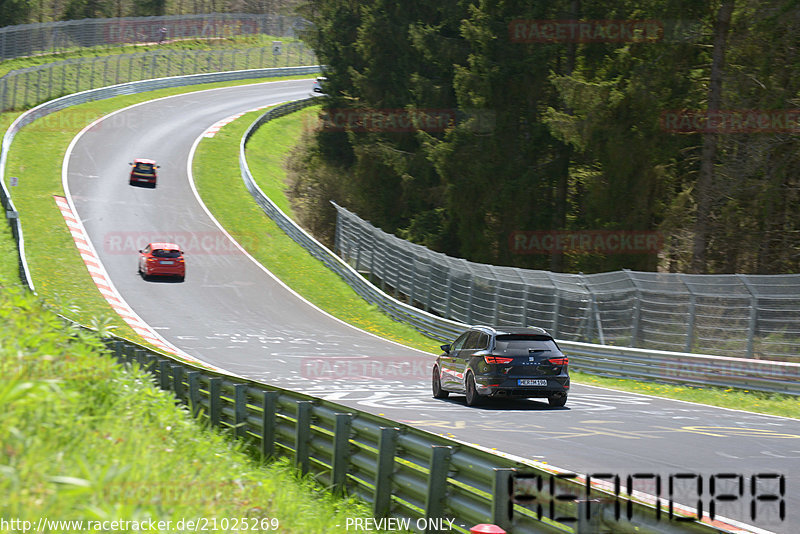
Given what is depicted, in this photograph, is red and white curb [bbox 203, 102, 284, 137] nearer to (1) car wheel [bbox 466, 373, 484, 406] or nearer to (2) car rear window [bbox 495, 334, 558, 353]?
(1) car wheel [bbox 466, 373, 484, 406]

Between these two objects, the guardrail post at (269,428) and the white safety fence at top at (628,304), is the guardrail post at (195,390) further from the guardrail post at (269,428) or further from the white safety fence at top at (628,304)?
the white safety fence at top at (628,304)

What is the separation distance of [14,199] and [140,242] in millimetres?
8083

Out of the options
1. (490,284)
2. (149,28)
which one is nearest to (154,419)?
(490,284)

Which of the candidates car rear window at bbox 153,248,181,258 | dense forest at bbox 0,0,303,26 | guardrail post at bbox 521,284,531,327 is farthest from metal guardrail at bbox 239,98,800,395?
dense forest at bbox 0,0,303,26

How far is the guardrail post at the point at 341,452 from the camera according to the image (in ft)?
30.9

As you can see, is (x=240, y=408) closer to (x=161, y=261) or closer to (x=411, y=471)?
(x=411, y=471)

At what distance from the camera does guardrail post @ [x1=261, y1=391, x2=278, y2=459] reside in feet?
37.3

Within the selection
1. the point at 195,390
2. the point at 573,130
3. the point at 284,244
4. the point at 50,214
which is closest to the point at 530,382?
the point at 195,390

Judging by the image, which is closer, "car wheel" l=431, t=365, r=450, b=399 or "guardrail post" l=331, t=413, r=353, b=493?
"guardrail post" l=331, t=413, r=353, b=493

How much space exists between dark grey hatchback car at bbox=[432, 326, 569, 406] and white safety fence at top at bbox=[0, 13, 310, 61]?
5322 centimetres

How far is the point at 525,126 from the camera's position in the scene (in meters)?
41.6

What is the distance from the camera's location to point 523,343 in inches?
681

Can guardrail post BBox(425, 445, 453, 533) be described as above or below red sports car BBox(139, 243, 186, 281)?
above

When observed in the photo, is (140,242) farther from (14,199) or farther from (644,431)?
(644,431)
